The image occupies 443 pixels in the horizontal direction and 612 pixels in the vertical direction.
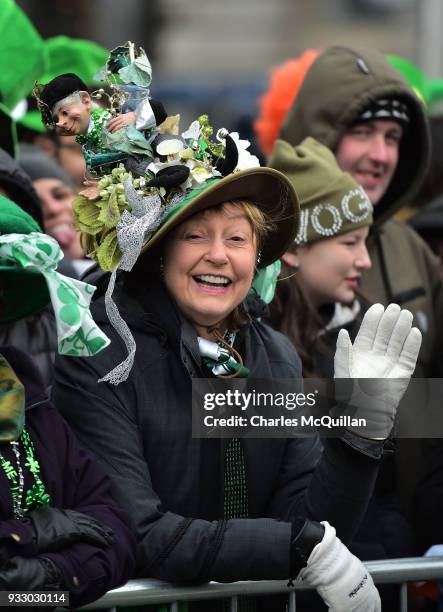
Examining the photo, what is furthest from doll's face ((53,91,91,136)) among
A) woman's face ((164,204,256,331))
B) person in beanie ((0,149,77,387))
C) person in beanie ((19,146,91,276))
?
person in beanie ((19,146,91,276))

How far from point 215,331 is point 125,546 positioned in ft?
2.36

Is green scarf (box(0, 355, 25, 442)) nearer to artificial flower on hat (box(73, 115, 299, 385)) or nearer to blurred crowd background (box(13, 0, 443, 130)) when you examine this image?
artificial flower on hat (box(73, 115, 299, 385))

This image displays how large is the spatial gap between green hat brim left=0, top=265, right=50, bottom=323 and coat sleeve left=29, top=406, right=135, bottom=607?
280 mm

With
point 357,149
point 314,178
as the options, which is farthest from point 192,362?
point 357,149

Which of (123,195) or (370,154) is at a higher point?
(370,154)

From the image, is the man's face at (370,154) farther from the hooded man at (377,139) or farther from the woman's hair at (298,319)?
the woman's hair at (298,319)

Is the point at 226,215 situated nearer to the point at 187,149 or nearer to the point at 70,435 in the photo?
the point at 187,149

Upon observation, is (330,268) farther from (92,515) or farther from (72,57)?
(72,57)

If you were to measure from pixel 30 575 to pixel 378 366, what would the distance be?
105cm

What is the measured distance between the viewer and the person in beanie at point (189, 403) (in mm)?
3396

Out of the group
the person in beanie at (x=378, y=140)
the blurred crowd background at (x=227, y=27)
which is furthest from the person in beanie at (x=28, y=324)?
the blurred crowd background at (x=227, y=27)

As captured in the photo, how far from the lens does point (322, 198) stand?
469 centimetres

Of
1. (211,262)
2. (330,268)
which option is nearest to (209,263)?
(211,262)

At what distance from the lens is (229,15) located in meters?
21.0
